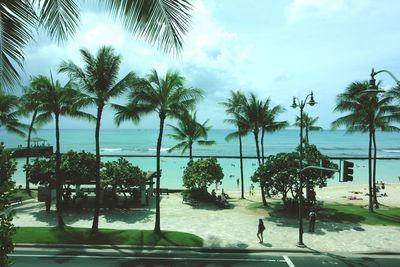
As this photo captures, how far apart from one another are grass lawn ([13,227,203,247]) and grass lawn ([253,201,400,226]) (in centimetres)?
1001

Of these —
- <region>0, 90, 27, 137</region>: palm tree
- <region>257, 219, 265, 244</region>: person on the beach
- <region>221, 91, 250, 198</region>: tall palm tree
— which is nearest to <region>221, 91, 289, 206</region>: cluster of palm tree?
<region>221, 91, 250, 198</region>: tall palm tree

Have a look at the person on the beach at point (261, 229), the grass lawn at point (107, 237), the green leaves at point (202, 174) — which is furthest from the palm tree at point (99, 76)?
the green leaves at point (202, 174)

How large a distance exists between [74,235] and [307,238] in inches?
574

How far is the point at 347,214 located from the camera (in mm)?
29188

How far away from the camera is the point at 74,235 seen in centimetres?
2228

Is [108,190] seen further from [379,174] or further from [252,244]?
[379,174]

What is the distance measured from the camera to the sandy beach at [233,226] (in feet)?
70.2

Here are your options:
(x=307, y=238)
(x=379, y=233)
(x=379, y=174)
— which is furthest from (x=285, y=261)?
(x=379, y=174)

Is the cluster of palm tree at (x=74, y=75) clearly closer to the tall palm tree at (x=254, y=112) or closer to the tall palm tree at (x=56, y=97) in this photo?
the tall palm tree at (x=56, y=97)

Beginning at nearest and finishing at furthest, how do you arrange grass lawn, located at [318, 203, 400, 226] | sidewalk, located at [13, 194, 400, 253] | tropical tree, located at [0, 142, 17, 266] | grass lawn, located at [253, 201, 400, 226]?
tropical tree, located at [0, 142, 17, 266]
sidewalk, located at [13, 194, 400, 253]
grass lawn, located at [318, 203, 400, 226]
grass lawn, located at [253, 201, 400, 226]

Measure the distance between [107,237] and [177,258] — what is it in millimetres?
5399

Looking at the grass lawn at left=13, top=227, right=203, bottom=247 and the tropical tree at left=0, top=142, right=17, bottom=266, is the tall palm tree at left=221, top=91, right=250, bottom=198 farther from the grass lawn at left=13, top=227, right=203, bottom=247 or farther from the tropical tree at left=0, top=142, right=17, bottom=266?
the tropical tree at left=0, top=142, right=17, bottom=266

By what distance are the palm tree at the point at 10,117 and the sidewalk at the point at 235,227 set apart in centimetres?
887

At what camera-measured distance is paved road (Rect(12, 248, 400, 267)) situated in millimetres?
17984
